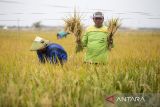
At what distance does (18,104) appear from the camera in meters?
2.80

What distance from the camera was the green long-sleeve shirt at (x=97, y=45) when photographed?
4648 mm

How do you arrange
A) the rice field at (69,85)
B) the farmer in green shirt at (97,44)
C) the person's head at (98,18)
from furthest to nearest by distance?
the farmer in green shirt at (97,44)
the person's head at (98,18)
the rice field at (69,85)

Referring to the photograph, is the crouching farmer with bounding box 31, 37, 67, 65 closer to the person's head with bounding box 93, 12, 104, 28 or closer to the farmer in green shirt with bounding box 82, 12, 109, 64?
the farmer in green shirt with bounding box 82, 12, 109, 64

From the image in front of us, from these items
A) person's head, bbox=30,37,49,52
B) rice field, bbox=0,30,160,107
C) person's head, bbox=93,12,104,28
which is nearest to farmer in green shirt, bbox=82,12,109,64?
person's head, bbox=93,12,104,28

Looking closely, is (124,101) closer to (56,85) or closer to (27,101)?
(56,85)

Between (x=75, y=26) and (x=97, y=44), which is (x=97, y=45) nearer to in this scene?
(x=97, y=44)

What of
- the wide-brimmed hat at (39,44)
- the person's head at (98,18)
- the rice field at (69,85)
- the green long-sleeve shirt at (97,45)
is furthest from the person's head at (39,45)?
the person's head at (98,18)

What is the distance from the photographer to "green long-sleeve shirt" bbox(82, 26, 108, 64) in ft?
15.3

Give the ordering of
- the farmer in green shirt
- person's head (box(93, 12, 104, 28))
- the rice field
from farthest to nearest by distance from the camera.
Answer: the farmer in green shirt < person's head (box(93, 12, 104, 28)) < the rice field

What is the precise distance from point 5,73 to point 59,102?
1177mm

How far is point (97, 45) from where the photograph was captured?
15.3 ft

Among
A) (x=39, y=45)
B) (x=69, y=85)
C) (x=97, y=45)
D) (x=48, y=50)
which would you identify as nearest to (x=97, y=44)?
(x=97, y=45)

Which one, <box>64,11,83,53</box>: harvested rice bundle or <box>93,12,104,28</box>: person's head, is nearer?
<box>93,12,104,28</box>: person's head

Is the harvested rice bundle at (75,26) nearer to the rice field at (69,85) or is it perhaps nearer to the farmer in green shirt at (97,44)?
the farmer in green shirt at (97,44)
